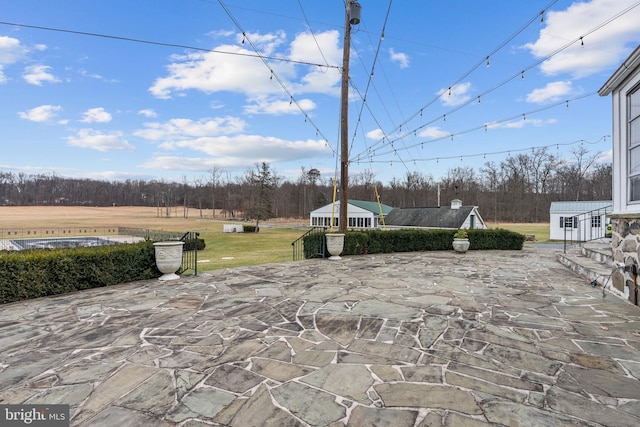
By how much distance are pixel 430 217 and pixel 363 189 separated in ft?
103

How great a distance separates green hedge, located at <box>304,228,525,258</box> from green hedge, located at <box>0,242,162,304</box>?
490cm

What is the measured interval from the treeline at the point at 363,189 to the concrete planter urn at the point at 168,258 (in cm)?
2473

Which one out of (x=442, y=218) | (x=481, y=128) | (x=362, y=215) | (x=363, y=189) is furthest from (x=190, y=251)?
(x=363, y=189)

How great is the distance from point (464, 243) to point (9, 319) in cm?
1281

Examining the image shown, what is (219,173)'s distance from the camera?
71.4 meters

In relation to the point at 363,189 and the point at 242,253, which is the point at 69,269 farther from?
the point at 363,189

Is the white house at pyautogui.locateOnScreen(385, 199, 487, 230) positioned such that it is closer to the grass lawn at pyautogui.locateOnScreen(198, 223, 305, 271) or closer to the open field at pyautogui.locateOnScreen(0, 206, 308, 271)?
the open field at pyautogui.locateOnScreen(0, 206, 308, 271)

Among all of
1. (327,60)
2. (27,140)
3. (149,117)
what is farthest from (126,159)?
(327,60)

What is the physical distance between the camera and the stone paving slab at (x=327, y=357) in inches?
86.3

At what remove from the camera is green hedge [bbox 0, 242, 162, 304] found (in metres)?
5.16

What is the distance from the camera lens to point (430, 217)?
89.1ft

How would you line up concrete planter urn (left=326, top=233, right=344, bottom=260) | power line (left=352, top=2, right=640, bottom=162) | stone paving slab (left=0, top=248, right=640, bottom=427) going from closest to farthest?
1. stone paving slab (left=0, top=248, right=640, bottom=427)
2. power line (left=352, top=2, right=640, bottom=162)
3. concrete planter urn (left=326, top=233, right=344, bottom=260)

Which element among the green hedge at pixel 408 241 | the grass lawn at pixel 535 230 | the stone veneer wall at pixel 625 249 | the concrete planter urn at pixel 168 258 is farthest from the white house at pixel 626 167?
the grass lawn at pixel 535 230

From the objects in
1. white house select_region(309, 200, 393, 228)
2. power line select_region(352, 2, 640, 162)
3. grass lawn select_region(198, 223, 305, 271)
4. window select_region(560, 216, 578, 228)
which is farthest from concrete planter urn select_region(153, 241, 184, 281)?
white house select_region(309, 200, 393, 228)
